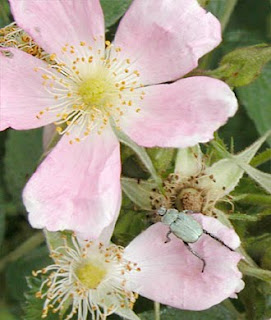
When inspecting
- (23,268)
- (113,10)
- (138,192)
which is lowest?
(23,268)

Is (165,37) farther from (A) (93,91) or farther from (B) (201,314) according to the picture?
(B) (201,314)

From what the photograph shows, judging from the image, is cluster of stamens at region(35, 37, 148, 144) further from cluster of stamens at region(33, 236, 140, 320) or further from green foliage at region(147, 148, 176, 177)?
cluster of stamens at region(33, 236, 140, 320)

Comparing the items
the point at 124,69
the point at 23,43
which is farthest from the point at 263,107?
the point at 23,43

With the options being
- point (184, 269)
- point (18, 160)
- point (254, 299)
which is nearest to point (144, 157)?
point (184, 269)

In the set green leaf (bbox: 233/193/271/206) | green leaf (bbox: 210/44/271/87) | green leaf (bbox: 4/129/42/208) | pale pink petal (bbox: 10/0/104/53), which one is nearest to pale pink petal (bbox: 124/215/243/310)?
green leaf (bbox: 233/193/271/206)

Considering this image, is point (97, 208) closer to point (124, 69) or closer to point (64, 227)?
point (64, 227)

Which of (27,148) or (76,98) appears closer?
(76,98)
